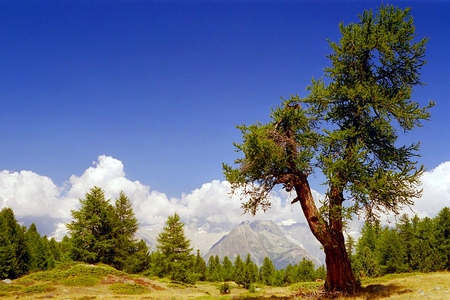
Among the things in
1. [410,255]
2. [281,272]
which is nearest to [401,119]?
[410,255]

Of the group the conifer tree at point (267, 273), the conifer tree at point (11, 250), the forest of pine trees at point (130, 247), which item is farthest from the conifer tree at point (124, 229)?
the conifer tree at point (267, 273)

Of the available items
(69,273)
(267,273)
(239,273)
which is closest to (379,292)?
(69,273)

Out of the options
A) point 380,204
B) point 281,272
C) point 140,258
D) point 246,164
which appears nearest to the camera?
point 380,204

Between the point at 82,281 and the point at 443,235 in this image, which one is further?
the point at 443,235

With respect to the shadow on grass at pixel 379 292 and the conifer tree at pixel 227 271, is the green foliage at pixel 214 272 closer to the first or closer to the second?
the conifer tree at pixel 227 271

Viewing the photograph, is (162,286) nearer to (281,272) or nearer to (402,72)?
(402,72)

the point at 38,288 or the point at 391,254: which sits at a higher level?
the point at 38,288

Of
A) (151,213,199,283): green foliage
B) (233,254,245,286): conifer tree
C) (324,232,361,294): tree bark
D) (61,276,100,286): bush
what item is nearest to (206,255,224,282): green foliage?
(233,254,245,286): conifer tree

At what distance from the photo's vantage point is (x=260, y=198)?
18016 millimetres

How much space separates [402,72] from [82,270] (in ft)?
125

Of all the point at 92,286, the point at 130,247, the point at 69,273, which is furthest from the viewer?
the point at 130,247

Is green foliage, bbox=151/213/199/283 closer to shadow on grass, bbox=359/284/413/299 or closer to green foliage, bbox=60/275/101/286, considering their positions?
green foliage, bbox=60/275/101/286

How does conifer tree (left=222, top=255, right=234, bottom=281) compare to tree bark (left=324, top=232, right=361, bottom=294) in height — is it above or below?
below

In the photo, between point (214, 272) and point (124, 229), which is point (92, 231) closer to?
point (124, 229)
